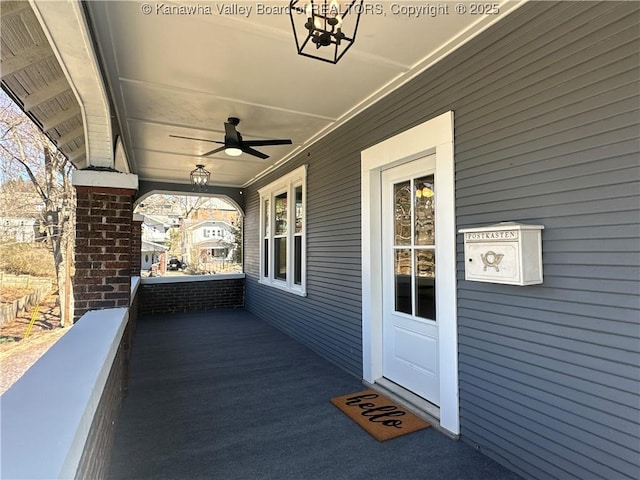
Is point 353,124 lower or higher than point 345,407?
higher

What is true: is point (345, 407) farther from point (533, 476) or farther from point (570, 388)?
point (570, 388)

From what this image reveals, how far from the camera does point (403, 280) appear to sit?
3287 millimetres

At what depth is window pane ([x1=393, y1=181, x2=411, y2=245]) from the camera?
10.6 feet

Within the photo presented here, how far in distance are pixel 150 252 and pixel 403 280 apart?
48.6 feet

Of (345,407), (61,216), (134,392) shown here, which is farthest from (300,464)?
(61,216)

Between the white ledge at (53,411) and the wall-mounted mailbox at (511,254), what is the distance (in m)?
2.10

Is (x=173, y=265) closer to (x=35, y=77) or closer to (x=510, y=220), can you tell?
(x=35, y=77)

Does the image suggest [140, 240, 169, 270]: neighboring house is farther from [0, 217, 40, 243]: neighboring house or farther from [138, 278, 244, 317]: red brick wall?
[138, 278, 244, 317]: red brick wall

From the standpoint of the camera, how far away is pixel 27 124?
607 cm

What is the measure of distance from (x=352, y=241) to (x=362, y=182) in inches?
26.1

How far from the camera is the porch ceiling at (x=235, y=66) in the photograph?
2217 millimetres

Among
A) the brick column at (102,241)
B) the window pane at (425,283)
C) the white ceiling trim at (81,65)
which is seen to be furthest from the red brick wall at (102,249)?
the window pane at (425,283)

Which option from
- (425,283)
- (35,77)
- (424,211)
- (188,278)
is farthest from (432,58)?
(188,278)

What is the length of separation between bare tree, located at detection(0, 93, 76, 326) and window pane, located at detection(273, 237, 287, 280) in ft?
10.8
